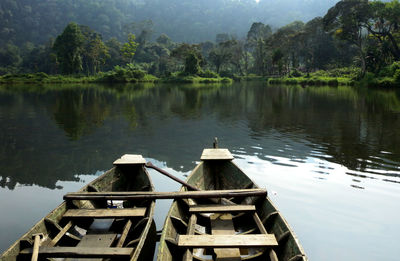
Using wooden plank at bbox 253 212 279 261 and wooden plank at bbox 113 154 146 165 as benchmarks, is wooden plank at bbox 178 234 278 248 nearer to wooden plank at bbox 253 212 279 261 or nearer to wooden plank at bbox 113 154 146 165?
wooden plank at bbox 253 212 279 261

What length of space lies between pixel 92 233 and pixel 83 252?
1.22 metres

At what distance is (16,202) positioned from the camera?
→ 23.6 ft

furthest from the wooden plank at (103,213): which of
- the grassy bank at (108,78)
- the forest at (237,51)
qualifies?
the grassy bank at (108,78)

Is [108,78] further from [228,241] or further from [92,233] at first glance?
[228,241]

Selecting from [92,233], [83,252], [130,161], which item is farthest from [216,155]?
[83,252]

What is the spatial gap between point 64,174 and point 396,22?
168 ft

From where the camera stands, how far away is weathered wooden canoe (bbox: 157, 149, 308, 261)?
13.5 feet

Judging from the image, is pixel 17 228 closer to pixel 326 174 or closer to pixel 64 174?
pixel 64 174

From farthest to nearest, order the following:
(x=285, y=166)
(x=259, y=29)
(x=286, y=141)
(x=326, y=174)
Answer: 1. (x=259, y=29)
2. (x=286, y=141)
3. (x=285, y=166)
4. (x=326, y=174)

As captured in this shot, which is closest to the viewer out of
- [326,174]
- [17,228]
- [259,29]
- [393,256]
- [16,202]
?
[393,256]

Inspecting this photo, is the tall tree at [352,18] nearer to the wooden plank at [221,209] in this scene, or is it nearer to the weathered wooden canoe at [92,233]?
the wooden plank at [221,209]

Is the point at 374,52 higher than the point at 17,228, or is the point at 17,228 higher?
the point at 374,52

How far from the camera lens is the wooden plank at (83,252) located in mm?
4016

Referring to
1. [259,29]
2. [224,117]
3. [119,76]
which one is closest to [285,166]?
[224,117]
